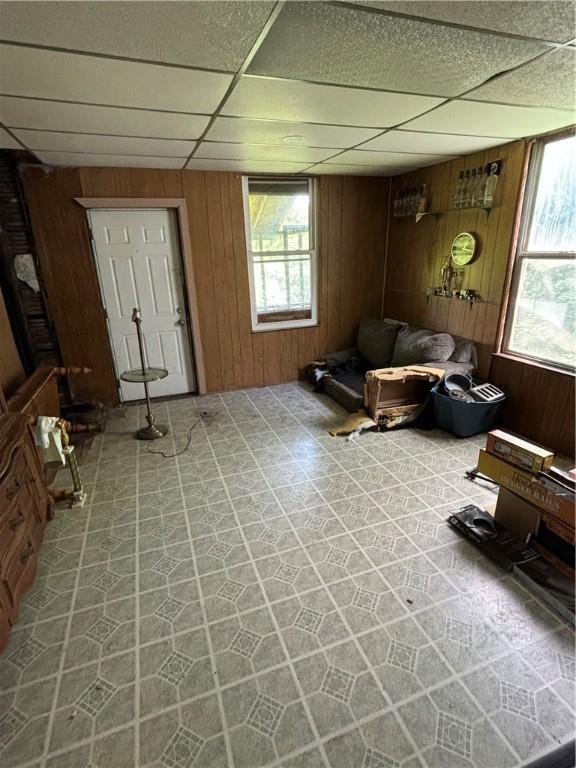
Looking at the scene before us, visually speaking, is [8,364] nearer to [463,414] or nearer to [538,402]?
[463,414]

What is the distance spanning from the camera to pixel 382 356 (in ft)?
14.5

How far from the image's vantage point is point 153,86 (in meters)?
→ 1.77

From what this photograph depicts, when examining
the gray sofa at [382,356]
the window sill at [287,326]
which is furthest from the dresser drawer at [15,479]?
the window sill at [287,326]

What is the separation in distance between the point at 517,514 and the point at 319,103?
99.3 inches

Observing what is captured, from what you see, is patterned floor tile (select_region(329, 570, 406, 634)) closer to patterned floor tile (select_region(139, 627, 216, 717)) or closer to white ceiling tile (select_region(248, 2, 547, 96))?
patterned floor tile (select_region(139, 627, 216, 717))

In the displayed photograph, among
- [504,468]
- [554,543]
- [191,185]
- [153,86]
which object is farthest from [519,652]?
[191,185]

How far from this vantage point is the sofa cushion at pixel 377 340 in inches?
172

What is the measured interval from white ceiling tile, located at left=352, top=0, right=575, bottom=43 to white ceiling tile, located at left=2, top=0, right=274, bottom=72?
421 mm

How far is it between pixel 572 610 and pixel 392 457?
1.53m

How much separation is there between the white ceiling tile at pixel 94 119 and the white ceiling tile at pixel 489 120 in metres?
1.42

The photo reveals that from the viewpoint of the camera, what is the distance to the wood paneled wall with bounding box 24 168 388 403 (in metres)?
3.62

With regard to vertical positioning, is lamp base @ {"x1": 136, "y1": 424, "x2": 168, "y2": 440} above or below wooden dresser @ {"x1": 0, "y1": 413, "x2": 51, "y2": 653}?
below

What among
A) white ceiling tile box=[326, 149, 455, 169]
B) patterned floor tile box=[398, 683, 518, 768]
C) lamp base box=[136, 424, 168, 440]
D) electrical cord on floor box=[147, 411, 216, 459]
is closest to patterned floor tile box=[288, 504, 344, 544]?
patterned floor tile box=[398, 683, 518, 768]

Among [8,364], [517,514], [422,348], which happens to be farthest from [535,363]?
[8,364]
